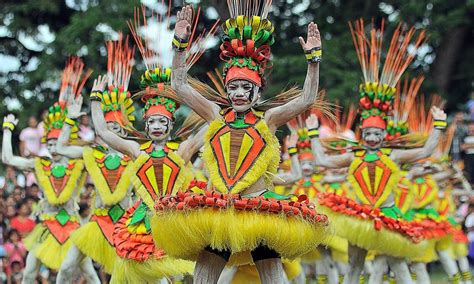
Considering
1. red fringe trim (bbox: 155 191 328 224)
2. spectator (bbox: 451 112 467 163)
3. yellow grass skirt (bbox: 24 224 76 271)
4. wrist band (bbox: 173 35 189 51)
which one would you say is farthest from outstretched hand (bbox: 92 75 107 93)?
spectator (bbox: 451 112 467 163)

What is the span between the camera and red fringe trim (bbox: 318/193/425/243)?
29.8 feet

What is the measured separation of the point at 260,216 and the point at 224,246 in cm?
30

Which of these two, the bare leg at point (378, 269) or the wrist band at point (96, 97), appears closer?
the wrist band at point (96, 97)

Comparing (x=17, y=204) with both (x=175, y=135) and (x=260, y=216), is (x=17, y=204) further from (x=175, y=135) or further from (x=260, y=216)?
(x=260, y=216)

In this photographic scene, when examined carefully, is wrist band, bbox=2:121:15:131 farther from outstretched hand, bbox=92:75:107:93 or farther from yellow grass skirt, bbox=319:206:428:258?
yellow grass skirt, bbox=319:206:428:258

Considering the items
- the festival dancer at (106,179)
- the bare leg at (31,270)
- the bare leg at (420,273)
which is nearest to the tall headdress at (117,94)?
the festival dancer at (106,179)

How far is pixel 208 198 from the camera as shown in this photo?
626 cm

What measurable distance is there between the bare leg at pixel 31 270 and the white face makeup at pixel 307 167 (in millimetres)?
4440

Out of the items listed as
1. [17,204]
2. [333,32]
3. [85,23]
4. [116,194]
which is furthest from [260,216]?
[333,32]

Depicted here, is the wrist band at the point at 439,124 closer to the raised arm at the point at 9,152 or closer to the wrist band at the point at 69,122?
the wrist band at the point at 69,122

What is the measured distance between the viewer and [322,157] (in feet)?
31.6

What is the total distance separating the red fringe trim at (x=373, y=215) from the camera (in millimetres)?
9094

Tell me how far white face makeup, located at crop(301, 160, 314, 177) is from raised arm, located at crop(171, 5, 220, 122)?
6403mm

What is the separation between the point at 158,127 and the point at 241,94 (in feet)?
5.25
